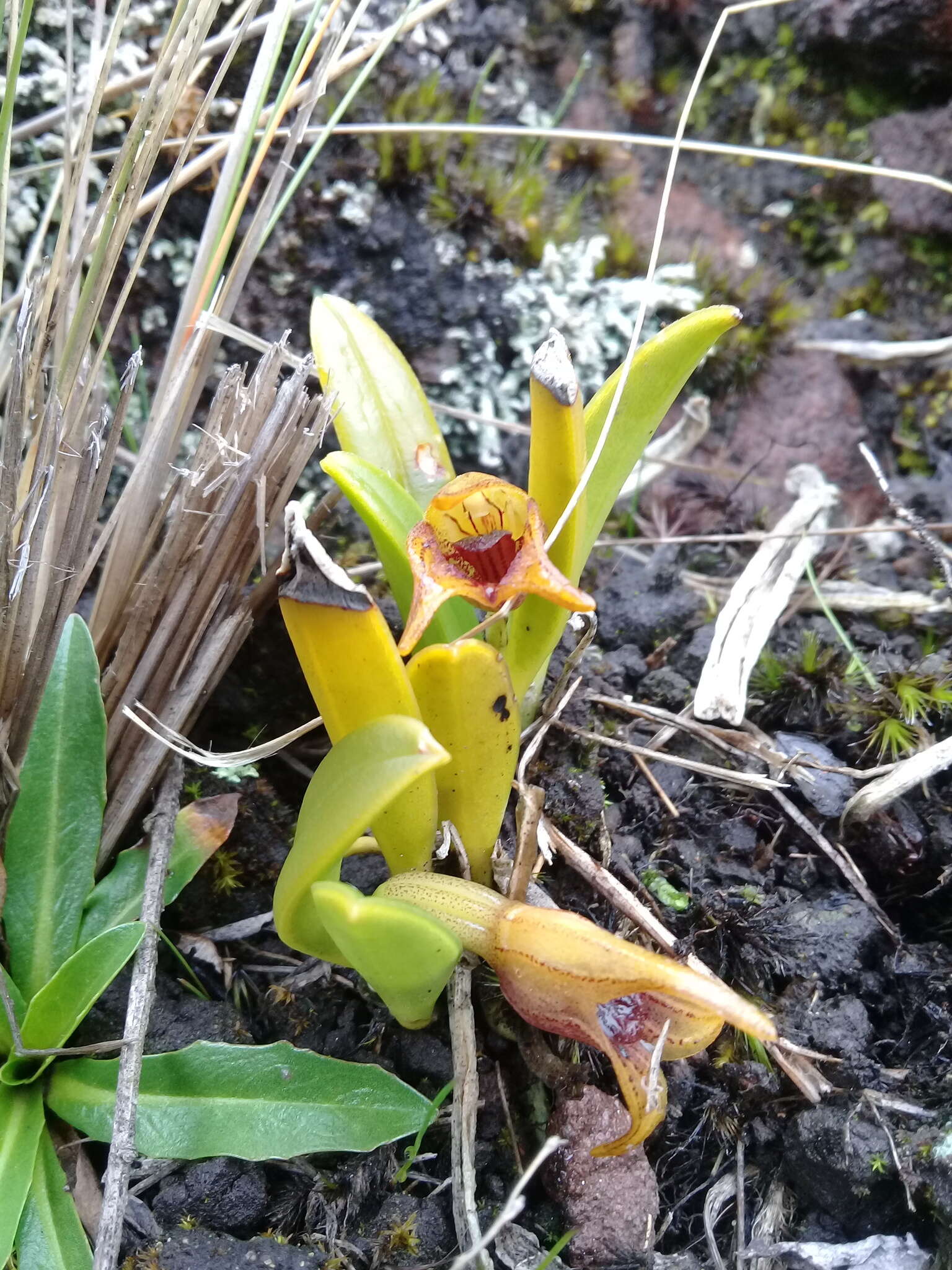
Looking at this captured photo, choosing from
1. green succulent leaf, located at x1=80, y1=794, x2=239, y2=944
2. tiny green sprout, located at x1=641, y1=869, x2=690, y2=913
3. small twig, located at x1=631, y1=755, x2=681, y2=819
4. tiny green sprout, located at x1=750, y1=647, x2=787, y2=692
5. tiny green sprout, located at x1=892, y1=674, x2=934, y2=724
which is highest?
tiny green sprout, located at x1=892, y1=674, x2=934, y2=724

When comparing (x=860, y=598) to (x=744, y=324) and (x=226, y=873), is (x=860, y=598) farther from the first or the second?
(x=226, y=873)

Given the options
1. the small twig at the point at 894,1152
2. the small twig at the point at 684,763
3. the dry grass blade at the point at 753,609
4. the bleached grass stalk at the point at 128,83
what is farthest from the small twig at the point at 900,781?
the bleached grass stalk at the point at 128,83

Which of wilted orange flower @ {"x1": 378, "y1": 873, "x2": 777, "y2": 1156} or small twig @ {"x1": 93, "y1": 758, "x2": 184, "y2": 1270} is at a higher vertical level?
wilted orange flower @ {"x1": 378, "y1": 873, "x2": 777, "y2": 1156}

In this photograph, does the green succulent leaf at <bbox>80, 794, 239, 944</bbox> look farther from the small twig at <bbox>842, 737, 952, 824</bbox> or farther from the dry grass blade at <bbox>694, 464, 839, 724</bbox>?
the small twig at <bbox>842, 737, 952, 824</bbox>

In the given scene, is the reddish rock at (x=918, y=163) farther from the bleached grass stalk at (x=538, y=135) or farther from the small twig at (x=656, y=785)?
the small twig at (x=656, y=785)

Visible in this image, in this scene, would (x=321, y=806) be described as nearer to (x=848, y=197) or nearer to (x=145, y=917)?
(x=145, y=917)

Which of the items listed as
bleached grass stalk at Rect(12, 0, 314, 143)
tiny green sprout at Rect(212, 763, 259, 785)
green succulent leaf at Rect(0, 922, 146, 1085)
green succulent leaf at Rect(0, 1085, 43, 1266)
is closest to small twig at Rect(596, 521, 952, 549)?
tiny green sprout at Rect(212, 763, 259, 785)

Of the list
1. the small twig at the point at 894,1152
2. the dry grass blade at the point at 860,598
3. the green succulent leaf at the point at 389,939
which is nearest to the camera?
the green succulent leaf at the point at 389,939

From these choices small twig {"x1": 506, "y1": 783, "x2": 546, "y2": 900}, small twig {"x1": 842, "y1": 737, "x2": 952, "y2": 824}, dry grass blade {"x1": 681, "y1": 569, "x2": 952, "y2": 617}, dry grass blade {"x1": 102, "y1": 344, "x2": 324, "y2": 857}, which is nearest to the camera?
small twig {"x1": 506, "y1": 783, "x2": 546, "y2": 900}
